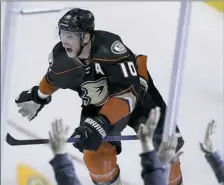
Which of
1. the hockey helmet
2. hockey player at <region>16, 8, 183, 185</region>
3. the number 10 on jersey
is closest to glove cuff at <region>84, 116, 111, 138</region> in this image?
hockey player at <region>16, 8, 183, 185</region>

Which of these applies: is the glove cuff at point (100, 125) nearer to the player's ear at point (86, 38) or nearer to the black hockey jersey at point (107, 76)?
the black hockey jersey at point (107, 76)

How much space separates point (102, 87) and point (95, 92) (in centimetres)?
3

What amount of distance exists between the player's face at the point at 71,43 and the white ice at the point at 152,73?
0.07 meters

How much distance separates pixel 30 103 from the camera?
2775 millimetres

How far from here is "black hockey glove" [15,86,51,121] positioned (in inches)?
109

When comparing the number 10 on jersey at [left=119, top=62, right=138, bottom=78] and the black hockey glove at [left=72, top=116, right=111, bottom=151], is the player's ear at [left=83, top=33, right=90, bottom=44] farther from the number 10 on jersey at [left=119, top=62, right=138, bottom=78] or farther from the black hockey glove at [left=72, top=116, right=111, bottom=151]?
the black hockey glove at [left=72, top=116, right=111, bottom=151]

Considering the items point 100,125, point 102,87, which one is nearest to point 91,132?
point 100,125

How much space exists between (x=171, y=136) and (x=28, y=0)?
673 mm

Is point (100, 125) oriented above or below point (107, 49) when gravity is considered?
A: below

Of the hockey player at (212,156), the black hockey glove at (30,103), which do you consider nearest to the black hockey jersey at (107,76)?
the black hockey glove at (30,103)

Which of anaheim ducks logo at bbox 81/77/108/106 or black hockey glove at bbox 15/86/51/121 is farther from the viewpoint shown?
black hockey glove at bbox 15/86/51/121

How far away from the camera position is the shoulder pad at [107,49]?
2629 mm

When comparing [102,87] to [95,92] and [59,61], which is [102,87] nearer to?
[95,92]

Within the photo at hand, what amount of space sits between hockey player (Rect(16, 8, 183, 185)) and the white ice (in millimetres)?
28
